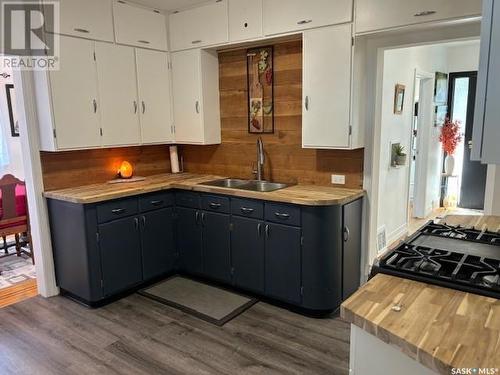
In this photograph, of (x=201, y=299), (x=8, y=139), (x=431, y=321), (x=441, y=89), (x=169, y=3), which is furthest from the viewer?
(x=8, y=139)

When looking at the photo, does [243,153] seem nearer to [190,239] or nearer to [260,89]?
[260,89]

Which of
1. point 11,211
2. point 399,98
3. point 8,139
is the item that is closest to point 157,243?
point 11,211

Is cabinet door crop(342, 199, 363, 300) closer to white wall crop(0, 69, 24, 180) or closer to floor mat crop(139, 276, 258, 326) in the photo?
floor mat crop(139, 276, 258, 326)

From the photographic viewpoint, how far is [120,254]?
3293 mm

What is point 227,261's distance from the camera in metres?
3.38

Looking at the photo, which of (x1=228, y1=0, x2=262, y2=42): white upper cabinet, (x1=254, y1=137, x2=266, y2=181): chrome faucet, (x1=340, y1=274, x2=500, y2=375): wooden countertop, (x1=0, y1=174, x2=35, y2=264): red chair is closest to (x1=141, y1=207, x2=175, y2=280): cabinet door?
(x1=254, y1=137, x2=266, y2=181): chrome faucet

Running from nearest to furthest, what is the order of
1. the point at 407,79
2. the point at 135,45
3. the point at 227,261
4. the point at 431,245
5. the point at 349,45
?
the point at 431,245 → the point at 349,45 → the point at 227,261 → the point at 135,45 → the point at 407,79

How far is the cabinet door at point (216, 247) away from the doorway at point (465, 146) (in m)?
4.66

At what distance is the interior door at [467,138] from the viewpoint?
6.04 meters

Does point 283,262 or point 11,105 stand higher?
point 11,105

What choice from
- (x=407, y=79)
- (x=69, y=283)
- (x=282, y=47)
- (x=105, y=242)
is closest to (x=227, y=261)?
(x=105, y=242)

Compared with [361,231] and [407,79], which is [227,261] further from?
[407,79]

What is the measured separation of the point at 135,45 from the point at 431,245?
125 inches

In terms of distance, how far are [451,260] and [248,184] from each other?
97.1 inches
